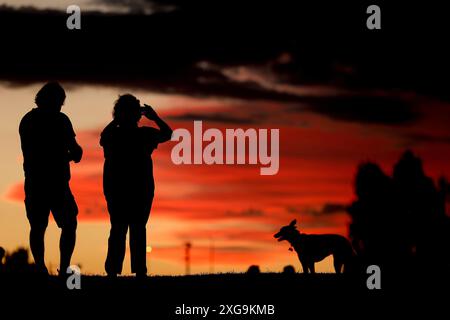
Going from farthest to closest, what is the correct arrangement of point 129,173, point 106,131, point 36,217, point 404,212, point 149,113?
point 404,212 → point 36,217 → point 149,113 → point 106,131 → point 129,173

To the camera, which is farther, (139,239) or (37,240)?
(37,240)

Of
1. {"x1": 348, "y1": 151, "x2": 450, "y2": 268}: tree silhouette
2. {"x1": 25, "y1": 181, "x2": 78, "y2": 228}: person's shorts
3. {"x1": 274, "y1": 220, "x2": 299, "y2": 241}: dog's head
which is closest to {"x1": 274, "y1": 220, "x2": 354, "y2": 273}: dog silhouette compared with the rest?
{"x1": 274, "y1": 220, "x2": 299, "y2": 241}: dog's head

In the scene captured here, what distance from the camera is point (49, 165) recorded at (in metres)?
→ 13.9

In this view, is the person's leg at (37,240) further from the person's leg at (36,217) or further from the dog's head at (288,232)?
the dog's head at (288,232)

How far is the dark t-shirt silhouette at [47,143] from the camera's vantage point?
1388cm

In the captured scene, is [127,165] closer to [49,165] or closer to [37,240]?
[49,165]

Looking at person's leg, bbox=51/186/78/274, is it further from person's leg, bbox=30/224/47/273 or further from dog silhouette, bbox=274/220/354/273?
dog silhouette, bbox=274/220/354/273

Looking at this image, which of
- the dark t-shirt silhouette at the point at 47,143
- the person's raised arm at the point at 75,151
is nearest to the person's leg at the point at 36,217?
the dark t-shirt silhouette at the point at 47,143

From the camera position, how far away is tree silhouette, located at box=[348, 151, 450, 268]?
81.0 meters

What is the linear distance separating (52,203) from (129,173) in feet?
4.95

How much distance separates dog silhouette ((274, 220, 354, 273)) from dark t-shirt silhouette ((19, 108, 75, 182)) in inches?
348

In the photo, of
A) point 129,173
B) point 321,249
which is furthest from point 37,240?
point 321,249
